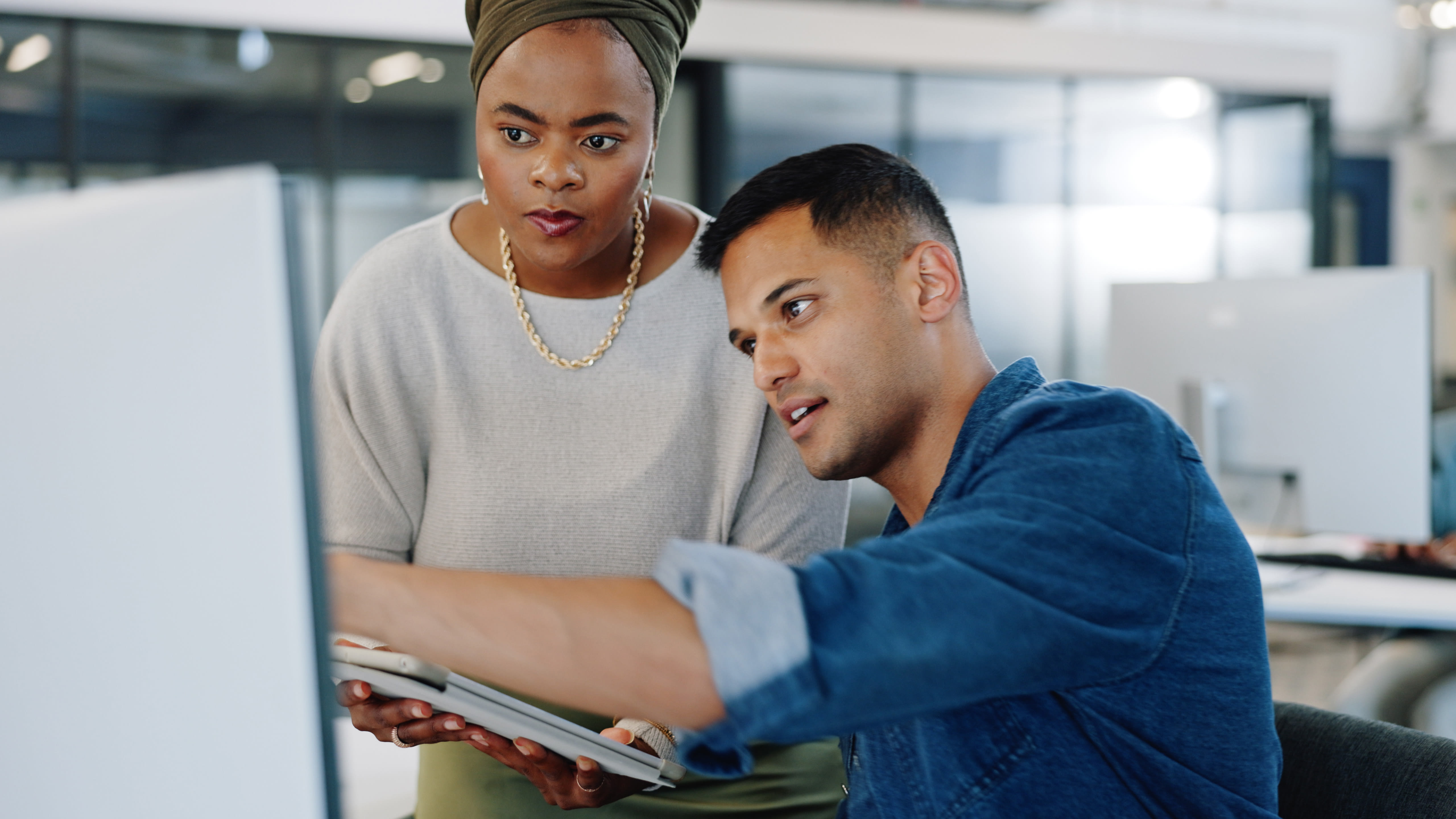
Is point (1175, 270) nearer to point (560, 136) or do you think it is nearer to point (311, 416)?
point (560, 136)

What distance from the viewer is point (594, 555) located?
1.32 metres

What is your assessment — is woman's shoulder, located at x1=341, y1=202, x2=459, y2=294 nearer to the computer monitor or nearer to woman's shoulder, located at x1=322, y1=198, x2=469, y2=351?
woman's shoulder, located at x1=322, y1=198, x2=469, y2=351

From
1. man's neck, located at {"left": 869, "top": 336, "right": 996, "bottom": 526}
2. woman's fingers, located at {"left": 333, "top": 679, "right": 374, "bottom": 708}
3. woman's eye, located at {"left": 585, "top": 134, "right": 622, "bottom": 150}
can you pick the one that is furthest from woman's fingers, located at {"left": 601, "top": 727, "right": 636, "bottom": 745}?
woman's eye, located at {"left": 585, "top": 134, "right": 622, "bottom": 150}

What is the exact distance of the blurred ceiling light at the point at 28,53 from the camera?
193 inches

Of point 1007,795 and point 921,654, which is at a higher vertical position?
point 921,654

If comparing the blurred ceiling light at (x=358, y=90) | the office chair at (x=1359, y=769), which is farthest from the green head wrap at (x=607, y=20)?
the blurred ceiling light at (x=358, y=90)

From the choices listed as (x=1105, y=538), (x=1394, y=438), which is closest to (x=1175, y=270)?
(x=1394, y=438)

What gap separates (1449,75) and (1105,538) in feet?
33.0

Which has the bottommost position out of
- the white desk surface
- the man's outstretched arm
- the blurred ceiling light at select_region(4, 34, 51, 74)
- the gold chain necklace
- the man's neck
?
the white desk surface

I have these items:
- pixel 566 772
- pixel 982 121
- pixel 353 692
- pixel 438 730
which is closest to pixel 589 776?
pixel 566 772

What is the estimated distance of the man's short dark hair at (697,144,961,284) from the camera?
1.11 meters

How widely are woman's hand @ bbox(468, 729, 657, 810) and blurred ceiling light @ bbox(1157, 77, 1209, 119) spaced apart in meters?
7.08

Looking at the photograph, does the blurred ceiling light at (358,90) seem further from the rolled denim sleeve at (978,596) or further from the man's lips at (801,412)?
the rolled denim sleeve at (978,596)

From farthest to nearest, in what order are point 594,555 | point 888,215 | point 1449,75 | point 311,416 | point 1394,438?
point 1449,75, point 1394,438, point 594,555, point 888,215, point 311,416
